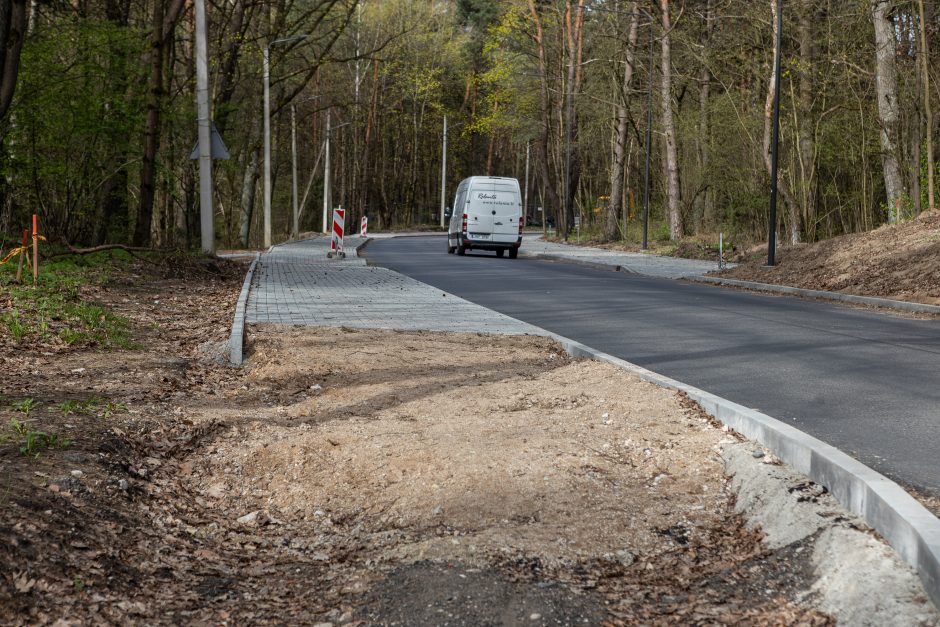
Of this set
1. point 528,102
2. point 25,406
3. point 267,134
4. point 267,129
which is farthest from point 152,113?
point 528,102

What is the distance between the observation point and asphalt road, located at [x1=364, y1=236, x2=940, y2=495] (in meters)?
6.60

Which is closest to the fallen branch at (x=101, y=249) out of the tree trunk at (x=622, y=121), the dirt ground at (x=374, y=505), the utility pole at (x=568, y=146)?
the dirt ground at (x=374, y=505)

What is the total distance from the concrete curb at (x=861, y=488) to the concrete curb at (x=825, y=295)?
1061 centimetres

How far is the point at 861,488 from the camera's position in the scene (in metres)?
4.41

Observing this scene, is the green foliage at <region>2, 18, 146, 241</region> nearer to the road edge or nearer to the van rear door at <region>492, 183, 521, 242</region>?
the van rear door at <region>492, 183, 521, 242</region>

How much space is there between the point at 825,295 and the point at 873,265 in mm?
1892

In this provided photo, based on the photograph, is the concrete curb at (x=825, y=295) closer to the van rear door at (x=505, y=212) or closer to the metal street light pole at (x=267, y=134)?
the van rear door at (x=505, y=212)

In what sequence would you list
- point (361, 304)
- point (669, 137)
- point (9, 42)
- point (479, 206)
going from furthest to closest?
point (669, 137) → point (479, 206) → point (361, 304) → point (9, 42)

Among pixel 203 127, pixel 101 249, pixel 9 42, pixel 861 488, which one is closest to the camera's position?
pixel 861 488

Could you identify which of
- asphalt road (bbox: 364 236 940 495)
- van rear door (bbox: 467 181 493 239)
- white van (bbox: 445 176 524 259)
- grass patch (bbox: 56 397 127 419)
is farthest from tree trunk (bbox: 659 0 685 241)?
grass patch (bbox: 56 397 127 419)

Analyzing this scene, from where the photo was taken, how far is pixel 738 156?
36.9 m

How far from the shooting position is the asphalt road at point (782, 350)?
6.60m

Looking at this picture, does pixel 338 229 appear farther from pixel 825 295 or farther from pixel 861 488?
pixel 861 488

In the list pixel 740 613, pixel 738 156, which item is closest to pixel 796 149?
pixel 738 156
